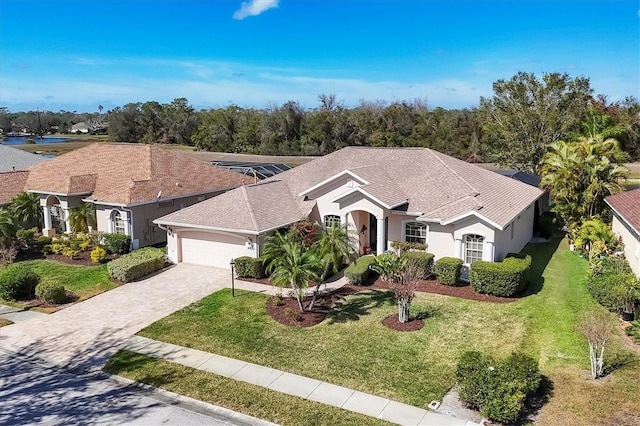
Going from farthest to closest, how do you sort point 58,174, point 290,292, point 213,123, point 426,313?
1. point 213,123
2. point 58,174
3. point 290,292
4. point 426,313

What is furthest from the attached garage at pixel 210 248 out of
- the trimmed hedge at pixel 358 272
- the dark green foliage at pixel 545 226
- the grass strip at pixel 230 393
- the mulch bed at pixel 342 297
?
the dark green foliage at pixel 545 226

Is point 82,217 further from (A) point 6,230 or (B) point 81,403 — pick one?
(B) point 81,403

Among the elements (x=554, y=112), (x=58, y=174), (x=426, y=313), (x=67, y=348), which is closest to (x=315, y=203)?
(x=426, y=313)

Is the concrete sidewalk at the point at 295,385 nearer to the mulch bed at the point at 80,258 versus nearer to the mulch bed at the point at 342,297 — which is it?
the mulch bed at the point at 342,297

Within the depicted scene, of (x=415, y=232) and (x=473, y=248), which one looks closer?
(x=473, y=248)

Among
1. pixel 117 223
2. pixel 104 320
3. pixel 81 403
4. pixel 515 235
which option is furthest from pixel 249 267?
pixel 515 235

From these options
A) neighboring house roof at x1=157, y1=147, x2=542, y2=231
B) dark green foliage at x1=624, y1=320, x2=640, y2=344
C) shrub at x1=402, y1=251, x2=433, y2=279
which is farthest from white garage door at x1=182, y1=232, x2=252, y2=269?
dark green foliage at x1=624, y1=320, x2=640, y2=344

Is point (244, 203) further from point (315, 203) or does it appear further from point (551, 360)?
point (551, 360)

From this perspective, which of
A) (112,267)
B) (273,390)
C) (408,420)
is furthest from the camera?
(112,267)
